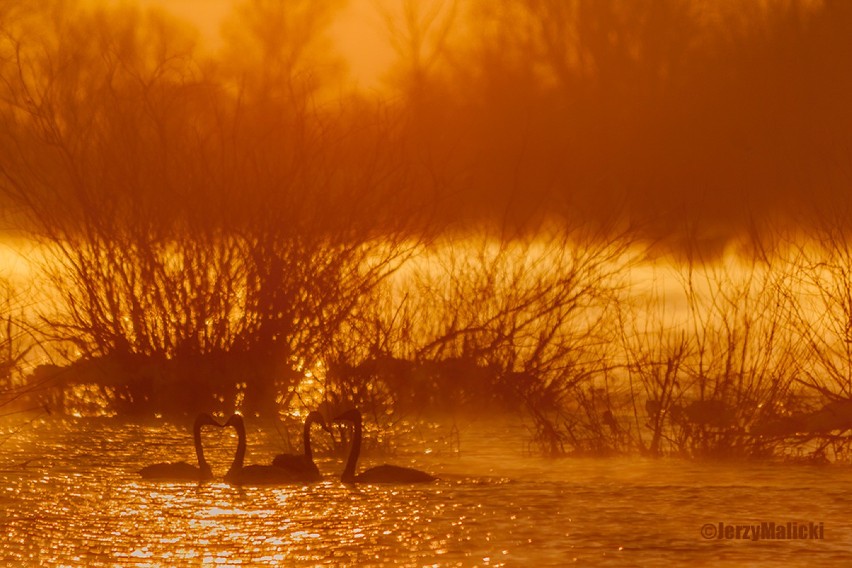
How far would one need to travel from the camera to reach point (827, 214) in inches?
516

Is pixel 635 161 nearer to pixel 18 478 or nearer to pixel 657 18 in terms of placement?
pixel 657 18

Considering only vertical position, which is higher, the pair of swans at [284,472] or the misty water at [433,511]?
the pair of swans at [284,472]

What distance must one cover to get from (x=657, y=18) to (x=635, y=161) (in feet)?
14.8

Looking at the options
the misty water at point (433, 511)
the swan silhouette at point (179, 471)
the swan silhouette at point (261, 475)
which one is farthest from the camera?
the swan silhouette at point (179, 471)

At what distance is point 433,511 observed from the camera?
10.4 meters

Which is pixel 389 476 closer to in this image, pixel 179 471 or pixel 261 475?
pixel 261 475

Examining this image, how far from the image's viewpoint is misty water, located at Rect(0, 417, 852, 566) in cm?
906

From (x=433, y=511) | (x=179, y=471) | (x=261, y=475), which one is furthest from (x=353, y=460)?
(x=433, y=511)

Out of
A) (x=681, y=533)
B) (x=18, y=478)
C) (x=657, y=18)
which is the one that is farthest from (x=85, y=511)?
(x=657, y=18)

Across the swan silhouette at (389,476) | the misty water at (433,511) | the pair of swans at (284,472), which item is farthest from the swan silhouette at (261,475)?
the swan silhouette at (389,476)

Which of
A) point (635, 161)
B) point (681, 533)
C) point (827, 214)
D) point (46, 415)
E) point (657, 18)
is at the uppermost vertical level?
point (657, 18)

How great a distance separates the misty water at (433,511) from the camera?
906cm

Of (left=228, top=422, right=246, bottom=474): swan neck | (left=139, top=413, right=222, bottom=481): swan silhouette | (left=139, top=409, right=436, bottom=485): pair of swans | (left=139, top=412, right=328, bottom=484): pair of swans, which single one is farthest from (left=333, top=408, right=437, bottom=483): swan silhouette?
(left=139, top=413, right=222, bottom=481): swan silhouette

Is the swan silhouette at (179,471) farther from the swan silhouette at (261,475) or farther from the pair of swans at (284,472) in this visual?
the swan silhouette at (261,475)
